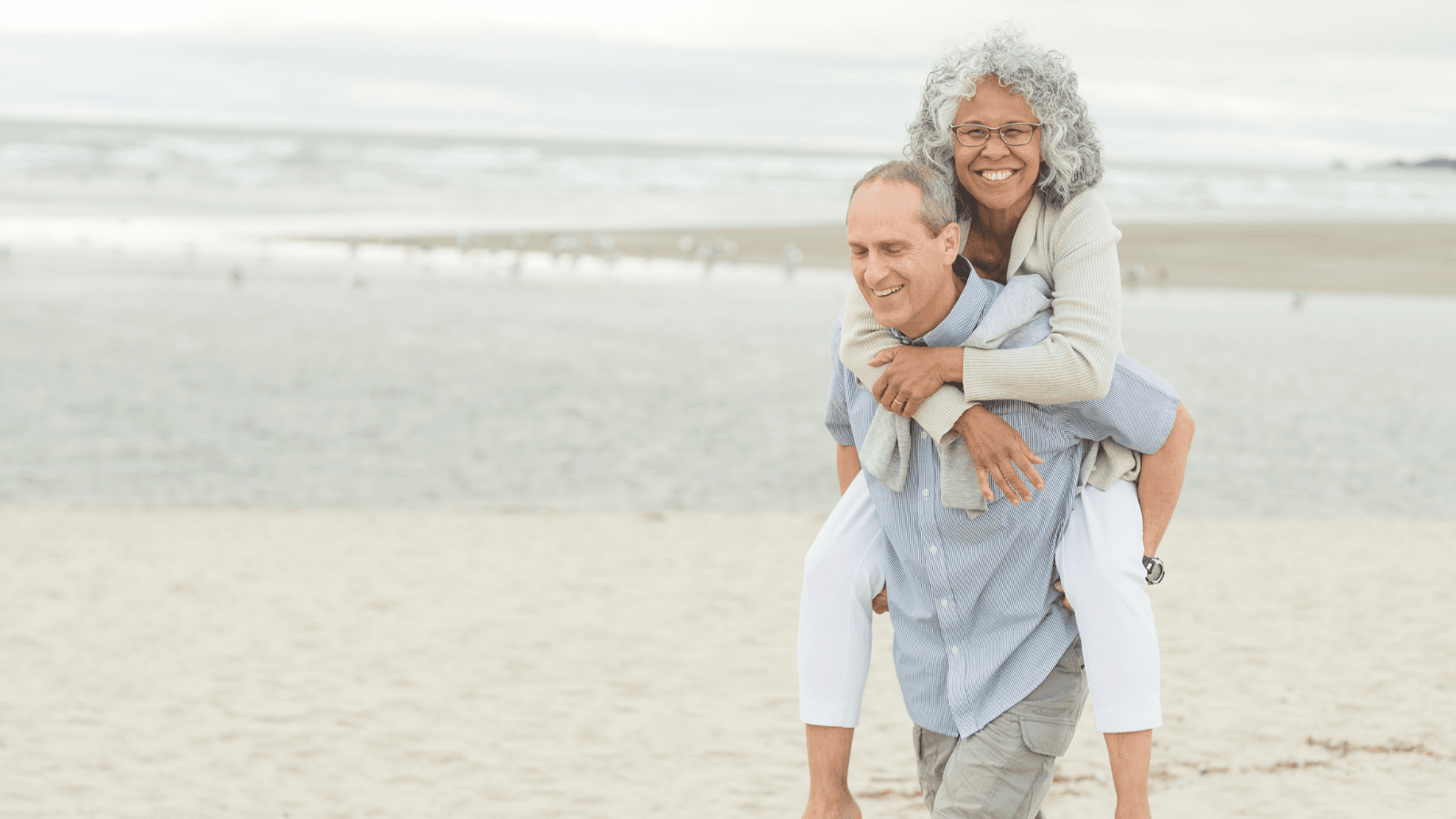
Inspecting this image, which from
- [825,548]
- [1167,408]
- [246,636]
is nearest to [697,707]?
[246,636]

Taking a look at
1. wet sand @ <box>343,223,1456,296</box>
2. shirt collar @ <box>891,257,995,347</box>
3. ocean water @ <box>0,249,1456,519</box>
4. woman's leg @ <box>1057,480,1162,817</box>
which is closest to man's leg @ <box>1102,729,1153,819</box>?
woman's leg @ <box>1057,480,1162,817</box>

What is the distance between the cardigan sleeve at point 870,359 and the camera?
250cm

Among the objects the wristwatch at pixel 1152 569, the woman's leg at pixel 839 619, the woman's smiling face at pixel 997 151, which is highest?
the woman's smiling face at pixel 997 151

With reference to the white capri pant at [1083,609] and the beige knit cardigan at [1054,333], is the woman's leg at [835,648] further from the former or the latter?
the beige knit cardigan at [1054,333]

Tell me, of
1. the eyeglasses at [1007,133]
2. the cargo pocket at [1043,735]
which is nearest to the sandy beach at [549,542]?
the cargo pocket at [1043,735]

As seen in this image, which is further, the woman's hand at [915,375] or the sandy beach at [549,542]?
the sandy beach at [549,542]

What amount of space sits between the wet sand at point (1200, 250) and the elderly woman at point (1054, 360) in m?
21.3

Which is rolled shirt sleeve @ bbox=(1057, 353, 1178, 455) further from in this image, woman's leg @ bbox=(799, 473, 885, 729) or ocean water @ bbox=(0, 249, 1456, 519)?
ocean water @ bbox=(0, 249, 1456, 519)

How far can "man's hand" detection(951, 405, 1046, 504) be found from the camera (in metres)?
2.51

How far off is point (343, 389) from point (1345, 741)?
10.0 m

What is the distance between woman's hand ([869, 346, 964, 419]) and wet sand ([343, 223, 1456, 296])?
847 inches

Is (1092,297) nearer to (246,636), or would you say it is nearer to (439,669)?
(439,669)

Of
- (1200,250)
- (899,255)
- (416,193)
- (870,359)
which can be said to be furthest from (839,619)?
(416,193)

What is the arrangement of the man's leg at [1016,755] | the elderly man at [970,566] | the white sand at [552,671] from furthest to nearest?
1. the white sand at [552,671]
2. the man's leg at [1016,755]
3. the elderly man at [970,566]
